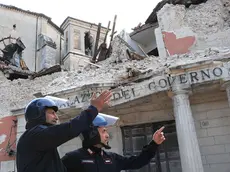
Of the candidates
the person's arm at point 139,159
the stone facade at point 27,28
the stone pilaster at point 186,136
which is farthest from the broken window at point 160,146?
the stone facade at point 27,28

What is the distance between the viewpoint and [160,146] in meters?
8.05

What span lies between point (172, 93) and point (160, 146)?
202 centimetres

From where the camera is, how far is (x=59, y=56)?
89.5 ft

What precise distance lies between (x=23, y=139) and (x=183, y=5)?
8.86 m

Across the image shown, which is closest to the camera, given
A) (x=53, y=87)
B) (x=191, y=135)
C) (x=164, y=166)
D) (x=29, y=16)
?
(x=191, y=135)

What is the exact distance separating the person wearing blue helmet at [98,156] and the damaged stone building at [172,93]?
3.08 m

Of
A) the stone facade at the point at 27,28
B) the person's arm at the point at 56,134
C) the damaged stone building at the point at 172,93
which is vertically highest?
the stone facade at the point at 27,28

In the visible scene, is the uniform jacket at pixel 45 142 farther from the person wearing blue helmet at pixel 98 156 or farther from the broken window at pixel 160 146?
the broken window at pixel 160 146

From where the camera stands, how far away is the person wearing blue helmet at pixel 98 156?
2934 millimetres

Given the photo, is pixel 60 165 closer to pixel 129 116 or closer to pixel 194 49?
pixel 129 116

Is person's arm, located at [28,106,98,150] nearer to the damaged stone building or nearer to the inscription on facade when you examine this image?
the damaged stone building

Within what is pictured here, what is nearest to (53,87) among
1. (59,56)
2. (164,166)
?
(164,166)

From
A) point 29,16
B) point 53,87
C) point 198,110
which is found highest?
point 29,16

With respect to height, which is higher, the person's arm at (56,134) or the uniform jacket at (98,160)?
the person's arm at (56,134)
